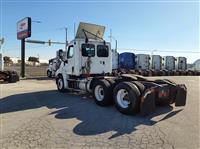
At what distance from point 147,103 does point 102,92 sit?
8.25ft

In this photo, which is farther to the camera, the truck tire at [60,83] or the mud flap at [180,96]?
the truck tire at [60,83]

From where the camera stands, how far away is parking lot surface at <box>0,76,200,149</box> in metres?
4.75

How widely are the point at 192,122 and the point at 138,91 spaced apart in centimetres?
172

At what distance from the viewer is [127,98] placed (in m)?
7.20

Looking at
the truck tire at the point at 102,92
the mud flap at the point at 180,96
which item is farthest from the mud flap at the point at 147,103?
the truck tire at the point at 102,92

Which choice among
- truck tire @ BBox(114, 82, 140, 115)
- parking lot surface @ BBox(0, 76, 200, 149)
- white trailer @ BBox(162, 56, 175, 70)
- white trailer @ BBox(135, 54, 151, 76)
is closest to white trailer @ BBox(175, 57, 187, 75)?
white trailer @ BBox(162, 56, 175, 70)

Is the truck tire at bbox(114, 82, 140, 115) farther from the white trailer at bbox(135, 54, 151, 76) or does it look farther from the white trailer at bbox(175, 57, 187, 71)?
the white trailer at bbox(175, 57, 187, 71)

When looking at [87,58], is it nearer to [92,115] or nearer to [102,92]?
[102,92]

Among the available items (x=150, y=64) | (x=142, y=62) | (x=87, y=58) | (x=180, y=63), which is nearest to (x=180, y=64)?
(x=180, y=63)

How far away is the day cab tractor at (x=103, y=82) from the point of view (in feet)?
22.4

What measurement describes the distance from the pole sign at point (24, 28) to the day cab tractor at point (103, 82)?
14.2 metres

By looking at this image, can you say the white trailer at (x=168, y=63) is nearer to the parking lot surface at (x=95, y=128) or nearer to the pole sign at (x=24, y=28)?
the pole sign at (x=24, y=28)

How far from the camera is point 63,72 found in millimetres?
12078

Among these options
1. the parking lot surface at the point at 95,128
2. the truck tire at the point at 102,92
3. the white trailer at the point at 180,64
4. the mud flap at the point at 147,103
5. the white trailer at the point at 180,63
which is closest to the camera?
the parking lot surface at the point at 95,128
